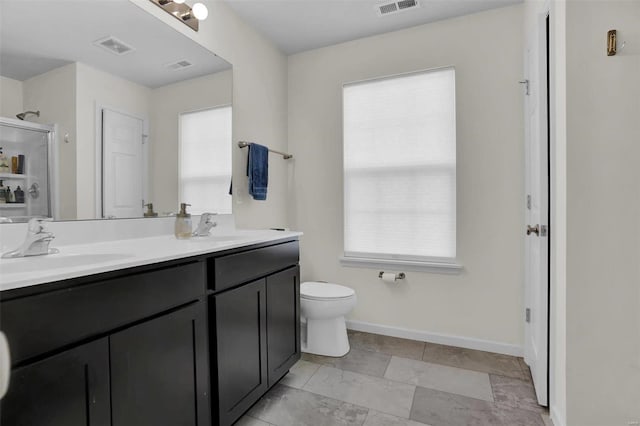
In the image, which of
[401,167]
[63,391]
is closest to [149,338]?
[63,391]

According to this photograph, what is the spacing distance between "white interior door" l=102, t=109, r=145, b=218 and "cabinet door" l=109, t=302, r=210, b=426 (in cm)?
71

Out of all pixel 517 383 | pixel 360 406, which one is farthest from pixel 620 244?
pixel 360 406

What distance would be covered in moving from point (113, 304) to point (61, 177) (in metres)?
0.72

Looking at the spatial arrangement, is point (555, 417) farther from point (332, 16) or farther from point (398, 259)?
point (332, 16)

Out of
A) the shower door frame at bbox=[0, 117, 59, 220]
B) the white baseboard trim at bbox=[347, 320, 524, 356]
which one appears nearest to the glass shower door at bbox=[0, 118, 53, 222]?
the shower door frame at bbox=[0, 117, 59, 220]

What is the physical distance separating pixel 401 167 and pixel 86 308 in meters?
2.19

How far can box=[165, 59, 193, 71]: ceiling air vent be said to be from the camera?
178 cm

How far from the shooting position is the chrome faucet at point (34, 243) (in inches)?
42.4

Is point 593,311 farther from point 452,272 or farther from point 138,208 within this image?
point 138,208

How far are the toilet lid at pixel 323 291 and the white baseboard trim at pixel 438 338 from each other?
53 cm

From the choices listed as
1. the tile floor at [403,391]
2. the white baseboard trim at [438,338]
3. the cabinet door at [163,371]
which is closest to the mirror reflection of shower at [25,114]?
the cabinet door at [163,371]

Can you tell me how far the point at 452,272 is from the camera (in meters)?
2.37

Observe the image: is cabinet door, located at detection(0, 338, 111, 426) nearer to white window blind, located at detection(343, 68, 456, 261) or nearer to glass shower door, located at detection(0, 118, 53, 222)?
glass shower door, located at detection(0, 118, 53, 222)

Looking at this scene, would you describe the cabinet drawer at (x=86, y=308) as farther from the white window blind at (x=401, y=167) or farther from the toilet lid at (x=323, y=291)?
the white window blind at (x=401, y=167)
